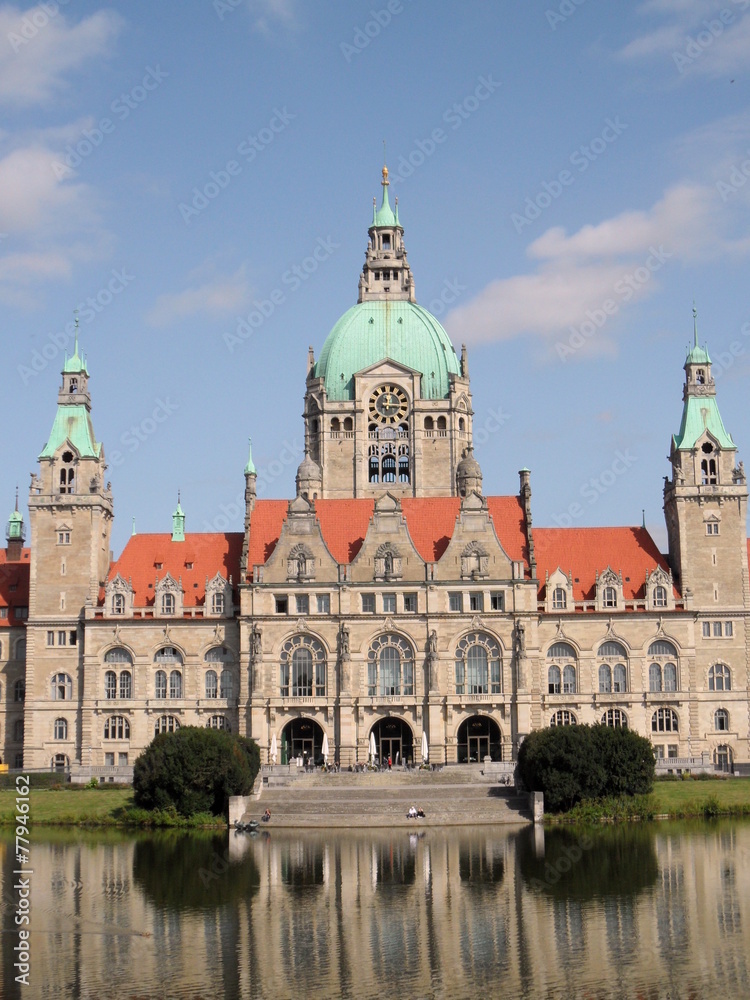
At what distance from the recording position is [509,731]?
8788cm

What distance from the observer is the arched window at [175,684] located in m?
92.1

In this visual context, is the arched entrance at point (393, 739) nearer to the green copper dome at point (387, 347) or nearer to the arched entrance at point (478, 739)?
the arched entrance at point (478, 739)

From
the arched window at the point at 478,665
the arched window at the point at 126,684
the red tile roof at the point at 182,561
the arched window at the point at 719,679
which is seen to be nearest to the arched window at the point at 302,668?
the red tile roof at the point at 182,561

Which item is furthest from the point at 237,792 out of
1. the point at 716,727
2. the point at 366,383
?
the point at 366,383

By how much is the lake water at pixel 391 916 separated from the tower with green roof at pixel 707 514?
30.0 meters

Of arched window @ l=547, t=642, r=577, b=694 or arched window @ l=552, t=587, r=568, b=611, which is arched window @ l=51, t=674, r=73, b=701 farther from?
arched window @ l=552, t=587, r=568, b=611

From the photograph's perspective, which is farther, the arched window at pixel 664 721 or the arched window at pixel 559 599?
the arched window at pixel 559 599

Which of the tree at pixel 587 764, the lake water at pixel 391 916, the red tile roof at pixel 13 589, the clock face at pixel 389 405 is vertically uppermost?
the clock face at pixel 389 405

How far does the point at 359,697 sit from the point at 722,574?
25.6m

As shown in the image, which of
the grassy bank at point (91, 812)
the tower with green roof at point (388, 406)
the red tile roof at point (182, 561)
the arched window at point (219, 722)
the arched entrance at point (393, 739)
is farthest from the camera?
the tower with green roof at point (388, 406)

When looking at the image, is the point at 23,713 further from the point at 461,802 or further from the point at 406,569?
the point at 461,802

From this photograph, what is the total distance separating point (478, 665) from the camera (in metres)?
89.1

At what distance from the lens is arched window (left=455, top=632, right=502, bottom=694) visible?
8869cm

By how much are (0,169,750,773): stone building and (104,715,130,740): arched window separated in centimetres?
27
